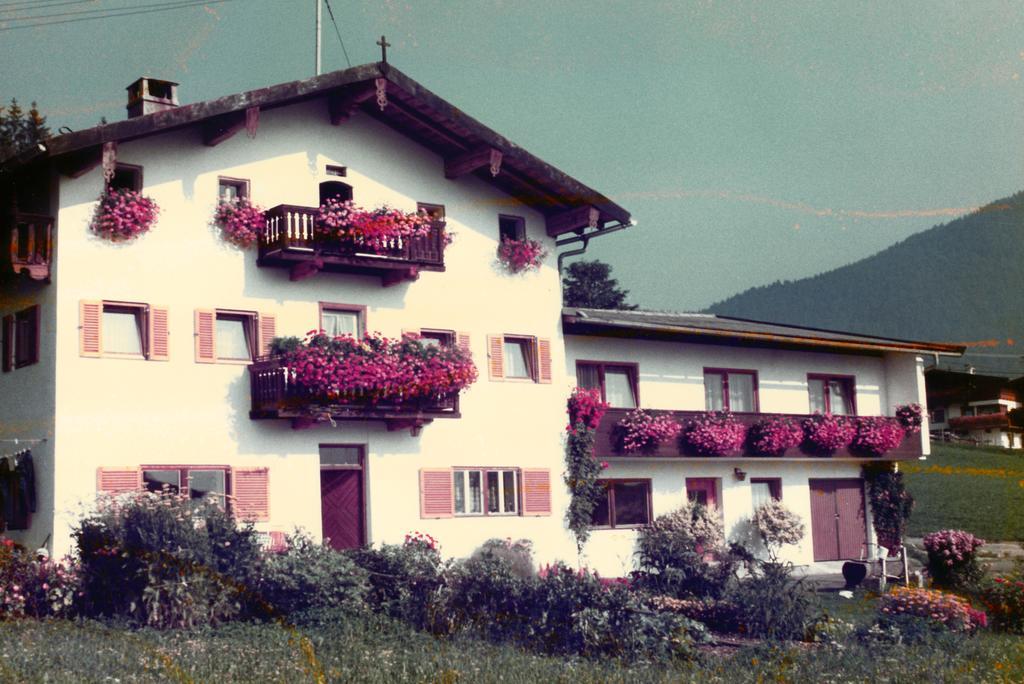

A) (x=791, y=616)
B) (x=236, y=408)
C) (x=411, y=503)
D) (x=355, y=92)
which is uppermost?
(x=355, y=92)

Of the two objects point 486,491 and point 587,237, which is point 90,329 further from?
point 587,237

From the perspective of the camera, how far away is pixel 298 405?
2423 cm

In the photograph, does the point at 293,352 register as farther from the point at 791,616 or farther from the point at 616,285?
the point at 616,285

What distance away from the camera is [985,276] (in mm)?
101312

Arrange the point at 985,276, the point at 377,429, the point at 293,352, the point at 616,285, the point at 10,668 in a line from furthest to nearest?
1. the point at 985,276
2. the point at 616,285
3. the point at 377,429
4. the point at 293,352
5. the point at 10,668

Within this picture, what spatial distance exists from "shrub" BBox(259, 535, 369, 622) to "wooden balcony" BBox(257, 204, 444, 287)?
6.46 meters

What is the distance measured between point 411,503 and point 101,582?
800cm

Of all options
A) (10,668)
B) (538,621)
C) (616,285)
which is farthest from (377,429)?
(616,285)

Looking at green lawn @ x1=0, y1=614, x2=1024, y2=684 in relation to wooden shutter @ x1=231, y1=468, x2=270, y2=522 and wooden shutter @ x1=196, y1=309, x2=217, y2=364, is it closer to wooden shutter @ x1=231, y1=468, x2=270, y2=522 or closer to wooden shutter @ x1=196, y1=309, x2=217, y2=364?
wooden shutter @ x1=231, y1=468, x2=270, y2=522

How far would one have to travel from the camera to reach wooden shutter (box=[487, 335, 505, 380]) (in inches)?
1120

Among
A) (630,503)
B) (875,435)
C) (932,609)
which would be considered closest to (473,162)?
(630,503)

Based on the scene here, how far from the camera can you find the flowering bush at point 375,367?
79.3ft

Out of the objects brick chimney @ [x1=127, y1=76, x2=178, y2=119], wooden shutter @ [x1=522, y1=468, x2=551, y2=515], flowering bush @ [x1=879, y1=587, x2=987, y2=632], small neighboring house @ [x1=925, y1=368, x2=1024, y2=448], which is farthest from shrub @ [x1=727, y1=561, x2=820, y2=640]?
small neighboring house @ [x1=925, y1=368, x2=1024, y2=448]

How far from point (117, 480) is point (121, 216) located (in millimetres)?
4745
